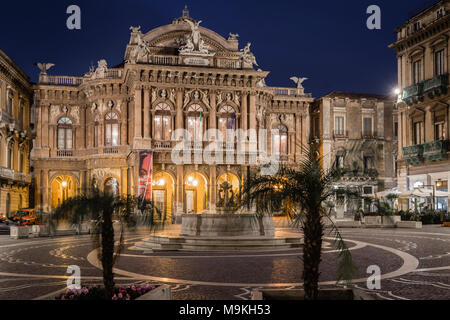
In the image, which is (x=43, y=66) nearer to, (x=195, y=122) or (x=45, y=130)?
(x=45, y=130)

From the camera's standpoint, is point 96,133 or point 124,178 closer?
point 124,178

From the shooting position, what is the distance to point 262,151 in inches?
1663

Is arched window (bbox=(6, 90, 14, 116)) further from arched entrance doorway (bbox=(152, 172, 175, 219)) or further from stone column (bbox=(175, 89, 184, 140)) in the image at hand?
stone column (bbox=(175, 89, 184, 140))

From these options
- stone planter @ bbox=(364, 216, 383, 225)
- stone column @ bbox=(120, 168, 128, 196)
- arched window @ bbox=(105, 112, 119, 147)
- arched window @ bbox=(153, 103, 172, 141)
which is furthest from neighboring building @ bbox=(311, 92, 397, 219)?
arched window @ bbox=(105, 112, 119, 147)

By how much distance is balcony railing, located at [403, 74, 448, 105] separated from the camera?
3341 cm

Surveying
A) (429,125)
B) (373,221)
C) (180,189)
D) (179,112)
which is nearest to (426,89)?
(429,125)

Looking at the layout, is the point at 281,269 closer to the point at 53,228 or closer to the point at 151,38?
the point at 53,228

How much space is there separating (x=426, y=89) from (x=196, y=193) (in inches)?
757

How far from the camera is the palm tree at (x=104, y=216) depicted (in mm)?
7523

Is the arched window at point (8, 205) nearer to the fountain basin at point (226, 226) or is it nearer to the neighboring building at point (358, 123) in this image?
the fountain basin at point (226, 226)

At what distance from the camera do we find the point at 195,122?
3919 centimetres

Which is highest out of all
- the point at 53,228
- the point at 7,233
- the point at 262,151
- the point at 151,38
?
the point at 151,38
